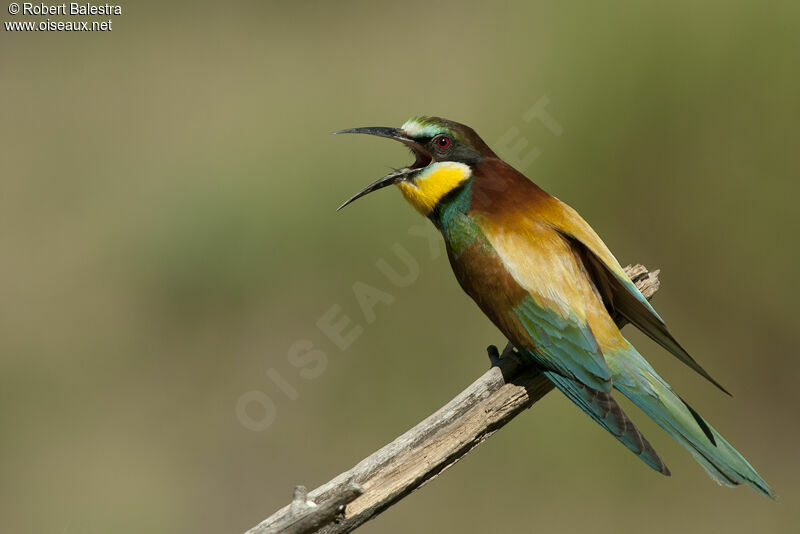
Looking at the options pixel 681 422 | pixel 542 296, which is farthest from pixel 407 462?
pixel 681 422

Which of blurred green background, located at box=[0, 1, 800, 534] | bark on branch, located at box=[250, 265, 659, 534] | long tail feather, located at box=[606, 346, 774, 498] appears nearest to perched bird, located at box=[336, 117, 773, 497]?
long tail feather, located at box=[606, 346, 774, 498]

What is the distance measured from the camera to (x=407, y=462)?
179 centimetres

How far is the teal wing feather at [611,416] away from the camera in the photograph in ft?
6.48

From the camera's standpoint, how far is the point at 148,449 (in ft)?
11.8

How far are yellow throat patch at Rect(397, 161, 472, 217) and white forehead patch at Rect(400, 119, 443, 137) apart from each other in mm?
85

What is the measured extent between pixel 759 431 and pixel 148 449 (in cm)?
243

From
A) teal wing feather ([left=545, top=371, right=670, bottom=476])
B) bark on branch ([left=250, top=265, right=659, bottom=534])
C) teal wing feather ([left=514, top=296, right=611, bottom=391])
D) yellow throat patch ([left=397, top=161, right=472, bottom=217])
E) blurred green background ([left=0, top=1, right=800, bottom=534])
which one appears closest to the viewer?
bark on branch ([left=250, top=265, right=659, bottom=534])

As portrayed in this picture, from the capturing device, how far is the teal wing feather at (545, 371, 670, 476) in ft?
6.48

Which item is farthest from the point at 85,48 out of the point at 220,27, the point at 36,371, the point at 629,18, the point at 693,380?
the point at 693,380

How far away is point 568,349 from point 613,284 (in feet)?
0.75

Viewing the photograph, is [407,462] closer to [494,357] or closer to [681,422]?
[494,357]

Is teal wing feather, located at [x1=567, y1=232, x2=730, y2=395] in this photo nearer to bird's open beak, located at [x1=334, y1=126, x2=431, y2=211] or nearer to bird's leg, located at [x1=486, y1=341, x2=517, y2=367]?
bird's leg, located at [x1=486, y1=341, x2=517, y2=367]

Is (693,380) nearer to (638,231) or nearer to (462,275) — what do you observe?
(638,231)

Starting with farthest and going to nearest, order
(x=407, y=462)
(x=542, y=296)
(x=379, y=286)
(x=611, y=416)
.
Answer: (x=379, y=286) < (x=542, y=296) < (x=611, y=416) < (x=407, y=462)
